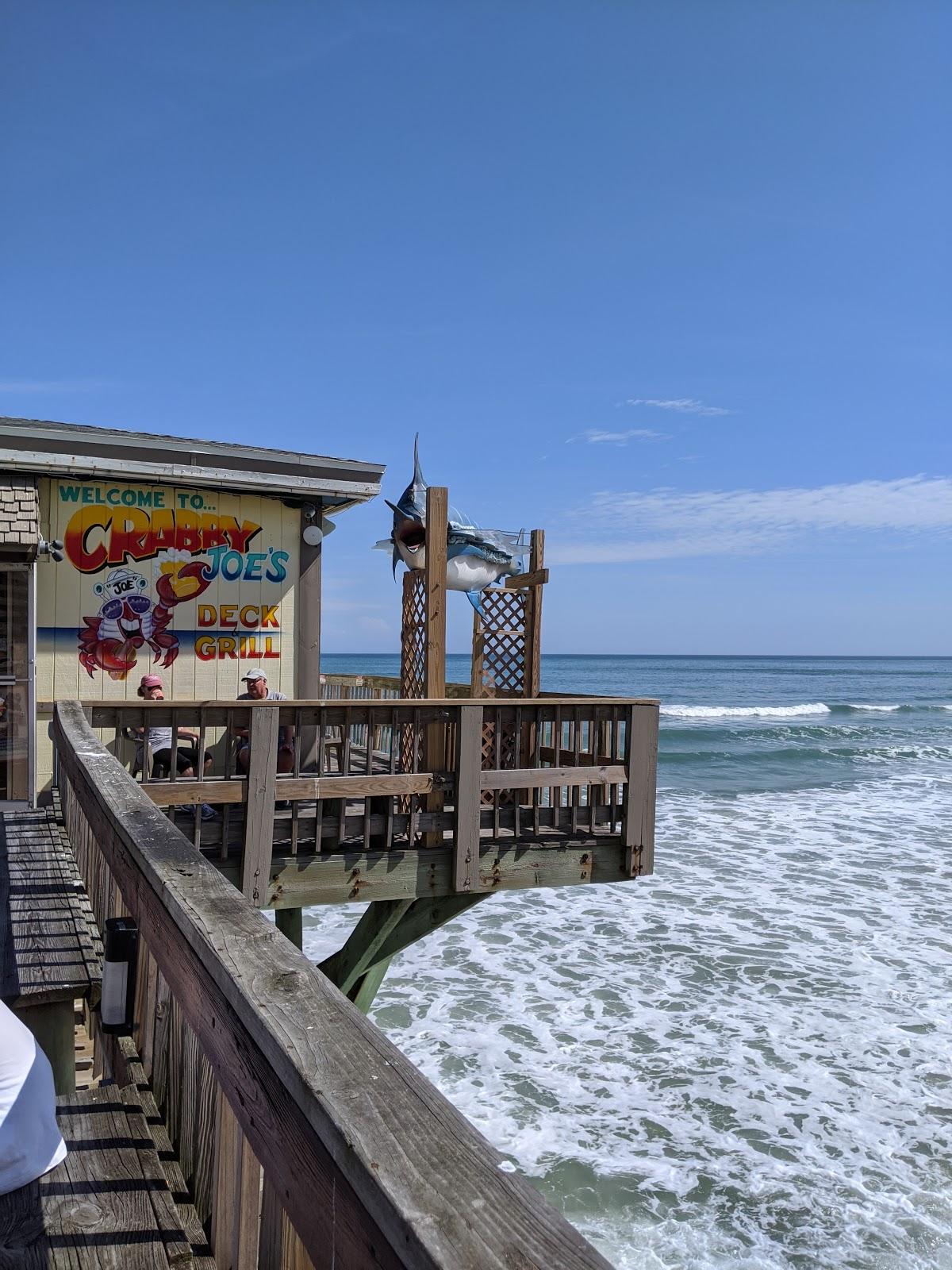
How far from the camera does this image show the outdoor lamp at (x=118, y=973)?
2.67 m

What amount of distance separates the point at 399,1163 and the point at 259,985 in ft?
1.66

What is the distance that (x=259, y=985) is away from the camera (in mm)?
1368

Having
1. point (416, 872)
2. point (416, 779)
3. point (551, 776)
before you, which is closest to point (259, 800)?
point (416, 779)

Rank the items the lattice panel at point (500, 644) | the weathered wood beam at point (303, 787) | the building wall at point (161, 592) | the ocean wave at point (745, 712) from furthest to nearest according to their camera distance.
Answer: the ocean wave at point (745, 712) → the lattice panel at point (500, 644) → the building wall at point (161, 592) → the weathered wood beam at point (303, 787)

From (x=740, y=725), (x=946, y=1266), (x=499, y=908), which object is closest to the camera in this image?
(x=946, y=1266)

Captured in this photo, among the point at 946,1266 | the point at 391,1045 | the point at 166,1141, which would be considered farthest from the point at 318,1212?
the point at 946,1266

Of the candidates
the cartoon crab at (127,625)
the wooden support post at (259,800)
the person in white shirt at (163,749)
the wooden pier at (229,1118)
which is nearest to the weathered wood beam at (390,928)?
the wooden support post at (259,800)

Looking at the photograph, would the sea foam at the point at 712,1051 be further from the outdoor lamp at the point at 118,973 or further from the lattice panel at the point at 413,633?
the outdoor lamp at the point at 118,973

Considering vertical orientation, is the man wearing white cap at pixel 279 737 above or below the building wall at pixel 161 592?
below

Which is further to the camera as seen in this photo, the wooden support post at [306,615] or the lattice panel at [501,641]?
the lattice panel at [501,641]

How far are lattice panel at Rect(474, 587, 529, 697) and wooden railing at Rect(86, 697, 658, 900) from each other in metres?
1.68

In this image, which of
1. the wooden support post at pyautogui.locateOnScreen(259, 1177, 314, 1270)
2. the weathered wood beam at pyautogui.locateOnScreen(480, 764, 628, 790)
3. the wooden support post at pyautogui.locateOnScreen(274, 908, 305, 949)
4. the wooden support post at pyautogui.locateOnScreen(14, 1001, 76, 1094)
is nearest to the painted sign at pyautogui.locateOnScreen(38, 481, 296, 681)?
the wooden support post at pyautogui.locateOnScreen(274, 908, 305, 949)

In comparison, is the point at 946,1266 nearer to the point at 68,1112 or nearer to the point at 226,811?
the point at 226,811

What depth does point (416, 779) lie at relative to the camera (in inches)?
264
